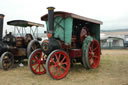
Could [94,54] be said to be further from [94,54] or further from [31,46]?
[31,46]

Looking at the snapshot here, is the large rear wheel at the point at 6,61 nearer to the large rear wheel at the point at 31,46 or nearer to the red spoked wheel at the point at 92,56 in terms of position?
the large rear wheel at the point at 31,46

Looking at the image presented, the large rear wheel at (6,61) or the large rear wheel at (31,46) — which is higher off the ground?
the large rear wheel at (31,46)

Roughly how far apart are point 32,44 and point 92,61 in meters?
2.78

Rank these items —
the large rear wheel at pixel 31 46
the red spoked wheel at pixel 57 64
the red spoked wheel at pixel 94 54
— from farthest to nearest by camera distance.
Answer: the large rear wheel at pixel 31 46 < the red spoked wheel at pixel 94 54 < the red spoked wheel at pixel 57 64

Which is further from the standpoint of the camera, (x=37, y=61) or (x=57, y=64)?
(x=37, y=61)

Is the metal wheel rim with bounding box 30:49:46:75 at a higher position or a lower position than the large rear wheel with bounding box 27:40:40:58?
lower

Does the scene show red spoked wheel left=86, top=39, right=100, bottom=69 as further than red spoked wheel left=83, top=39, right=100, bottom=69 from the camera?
Yes

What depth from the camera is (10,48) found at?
593cm

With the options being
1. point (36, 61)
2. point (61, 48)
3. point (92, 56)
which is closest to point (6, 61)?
point (36, 61)

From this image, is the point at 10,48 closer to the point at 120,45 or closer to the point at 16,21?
the point at 16,21

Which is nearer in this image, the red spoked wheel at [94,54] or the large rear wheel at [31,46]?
the red spoked wheel at [94,54]

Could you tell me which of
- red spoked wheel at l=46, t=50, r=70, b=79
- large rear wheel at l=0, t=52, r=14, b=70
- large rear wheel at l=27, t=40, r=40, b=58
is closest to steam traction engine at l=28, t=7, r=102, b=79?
red spoked wheel at l=46, t=50, r=70, b=79

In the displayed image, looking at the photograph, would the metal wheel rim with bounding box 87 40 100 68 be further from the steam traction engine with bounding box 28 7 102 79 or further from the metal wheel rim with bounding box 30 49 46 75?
the metal wheel rim with bounding box 30 49 46 75

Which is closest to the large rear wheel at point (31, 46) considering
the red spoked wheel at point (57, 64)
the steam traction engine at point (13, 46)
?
the steam traction engine at point (13, 46)
